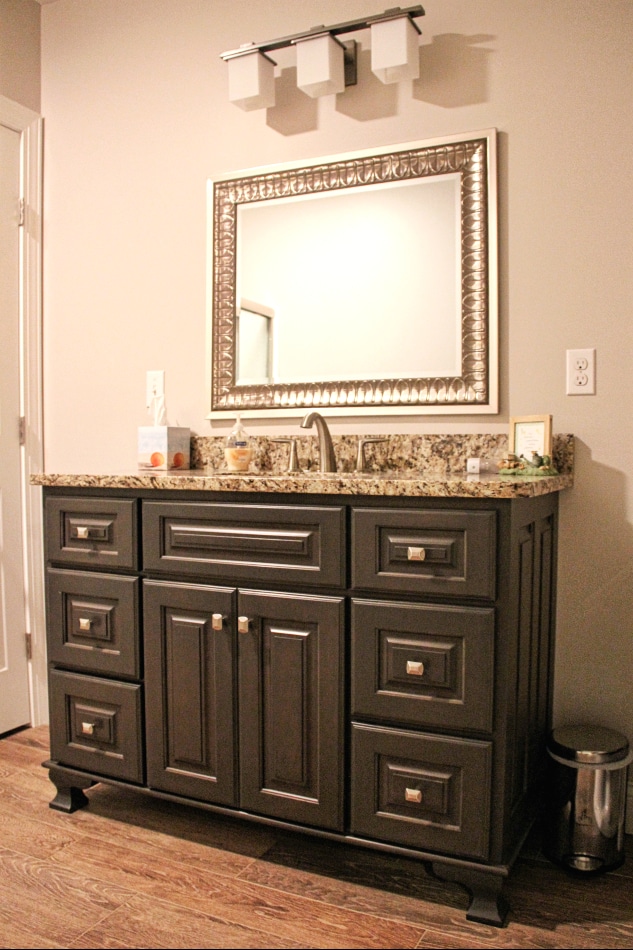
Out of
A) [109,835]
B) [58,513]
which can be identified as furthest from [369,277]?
[109,835]

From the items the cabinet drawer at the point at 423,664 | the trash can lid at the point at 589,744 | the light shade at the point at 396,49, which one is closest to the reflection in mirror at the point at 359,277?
the light shade at the point at 396,49

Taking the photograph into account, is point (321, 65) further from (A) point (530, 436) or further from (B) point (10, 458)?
(B) point (10, 458)

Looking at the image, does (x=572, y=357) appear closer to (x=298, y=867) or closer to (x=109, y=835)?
(x=298, y=867)

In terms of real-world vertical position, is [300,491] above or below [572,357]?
below

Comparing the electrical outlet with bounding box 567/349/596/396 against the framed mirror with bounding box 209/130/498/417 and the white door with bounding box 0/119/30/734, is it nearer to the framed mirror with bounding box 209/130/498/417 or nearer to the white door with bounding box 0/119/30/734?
the framed mirror with bounding box 209/130/498/417

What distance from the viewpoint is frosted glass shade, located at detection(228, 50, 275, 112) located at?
2.17m

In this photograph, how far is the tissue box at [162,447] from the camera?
7.51 ft

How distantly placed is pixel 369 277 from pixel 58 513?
107 cm

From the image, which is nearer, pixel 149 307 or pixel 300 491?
pixel 300 491

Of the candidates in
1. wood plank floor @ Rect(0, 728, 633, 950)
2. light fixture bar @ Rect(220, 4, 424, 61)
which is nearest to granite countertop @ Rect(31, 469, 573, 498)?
wood plank floor @ Rect(0, 728, 633, 950)

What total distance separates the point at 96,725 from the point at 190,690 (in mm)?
328

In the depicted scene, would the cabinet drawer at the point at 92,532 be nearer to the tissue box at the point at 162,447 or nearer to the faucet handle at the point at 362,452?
the tissue box at the point at 162,447

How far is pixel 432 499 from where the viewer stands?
154 centimetres

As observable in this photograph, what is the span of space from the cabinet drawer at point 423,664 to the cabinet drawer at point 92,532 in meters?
0.61
